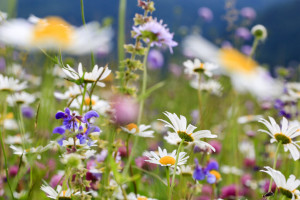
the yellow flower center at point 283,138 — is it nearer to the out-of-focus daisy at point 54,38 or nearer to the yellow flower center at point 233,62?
the yellow flower center at point 233,62

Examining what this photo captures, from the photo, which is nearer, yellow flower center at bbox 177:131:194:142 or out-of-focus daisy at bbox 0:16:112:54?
out-of-focus daisy at bbox 0:16:112:54

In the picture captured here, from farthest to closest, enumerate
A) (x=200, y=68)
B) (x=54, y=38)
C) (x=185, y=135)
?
(x=200, y=68) → (x=185, y=135) → (x=54, y=38)

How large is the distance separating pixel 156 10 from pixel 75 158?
309 millimetres

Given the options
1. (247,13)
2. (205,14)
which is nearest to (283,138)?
(247,13)

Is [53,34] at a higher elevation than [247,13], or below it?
below

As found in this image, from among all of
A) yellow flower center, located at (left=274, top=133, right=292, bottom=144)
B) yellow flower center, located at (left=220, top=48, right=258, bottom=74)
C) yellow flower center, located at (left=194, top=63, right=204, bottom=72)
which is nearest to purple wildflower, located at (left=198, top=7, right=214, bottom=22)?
yellow flower center, located at (left=194, top=63, right=204, bottom=72)

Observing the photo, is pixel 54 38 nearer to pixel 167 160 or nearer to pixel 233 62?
pixel 233 62

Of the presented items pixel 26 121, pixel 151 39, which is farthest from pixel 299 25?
pixel 151 39

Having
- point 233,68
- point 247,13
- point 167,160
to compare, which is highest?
point 247,13

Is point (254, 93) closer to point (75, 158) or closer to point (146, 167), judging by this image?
point (75, 158)

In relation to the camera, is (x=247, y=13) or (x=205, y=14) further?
(x=205, y=14)

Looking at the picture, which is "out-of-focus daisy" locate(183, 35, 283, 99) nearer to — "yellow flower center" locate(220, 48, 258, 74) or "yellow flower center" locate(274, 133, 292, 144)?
"yellow flower center" locate(220, 48, 258, 74)

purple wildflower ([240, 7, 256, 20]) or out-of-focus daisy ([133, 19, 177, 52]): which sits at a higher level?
purple wildflower ([240, 7, 256, 20])

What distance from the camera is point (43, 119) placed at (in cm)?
59
